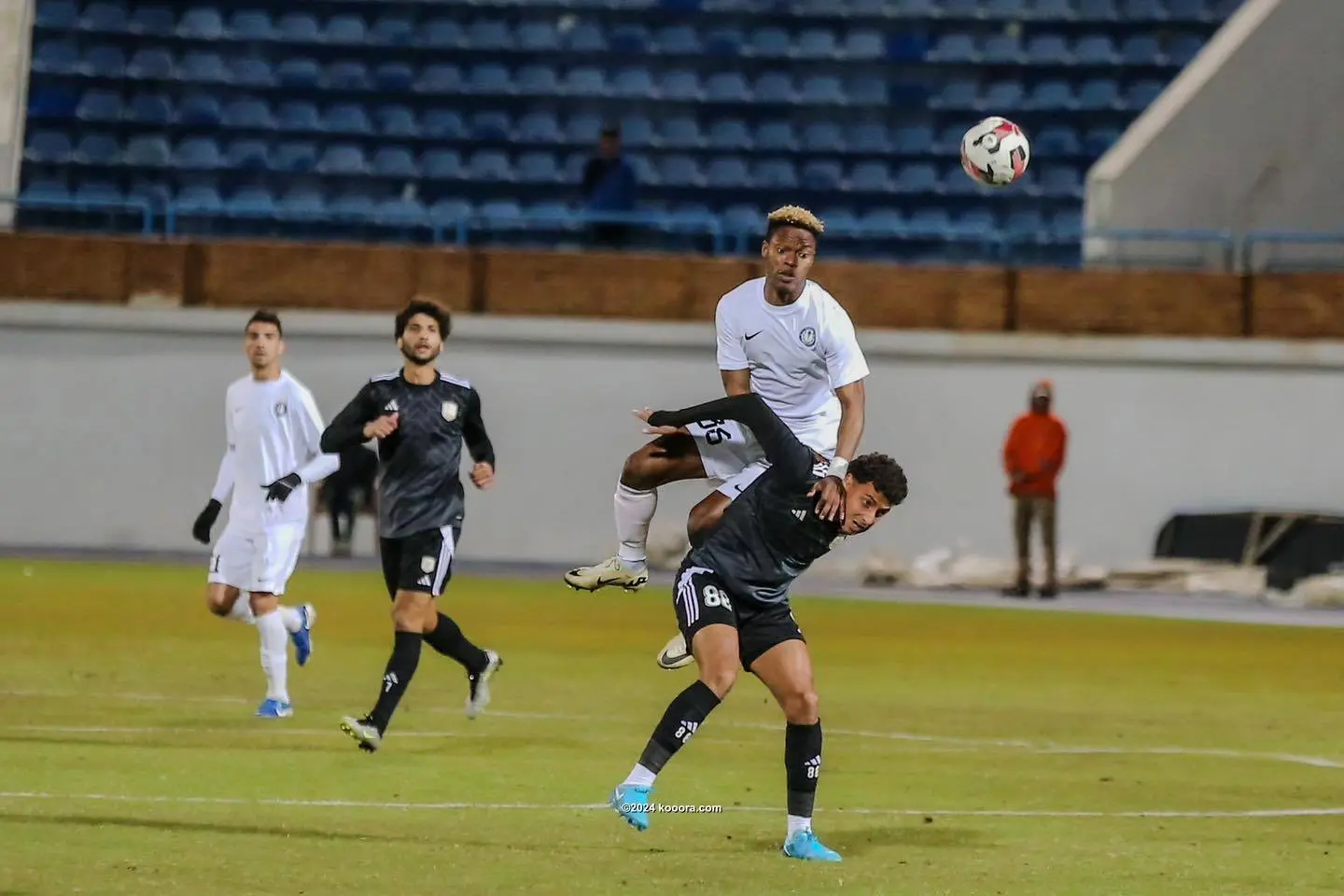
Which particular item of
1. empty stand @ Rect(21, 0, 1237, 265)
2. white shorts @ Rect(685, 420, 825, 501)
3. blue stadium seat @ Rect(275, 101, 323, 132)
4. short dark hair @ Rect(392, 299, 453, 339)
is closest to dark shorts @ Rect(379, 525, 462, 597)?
short dark hair @ Rect(392, 299, 453, 339)

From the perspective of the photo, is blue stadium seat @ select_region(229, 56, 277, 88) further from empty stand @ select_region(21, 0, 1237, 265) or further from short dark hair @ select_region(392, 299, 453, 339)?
short dark hair @ select_region(392, 299, 453, 339)

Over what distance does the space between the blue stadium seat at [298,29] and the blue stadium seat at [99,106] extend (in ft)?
6.97

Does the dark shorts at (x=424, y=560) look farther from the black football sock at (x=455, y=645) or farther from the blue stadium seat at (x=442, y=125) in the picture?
the blue stadium seat at (x=442, y=125)

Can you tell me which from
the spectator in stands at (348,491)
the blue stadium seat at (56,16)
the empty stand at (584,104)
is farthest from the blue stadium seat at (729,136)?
the blue stadium seat at (56,16)

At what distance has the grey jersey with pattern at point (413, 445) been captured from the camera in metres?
10.9

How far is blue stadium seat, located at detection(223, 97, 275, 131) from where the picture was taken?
91.7 feet

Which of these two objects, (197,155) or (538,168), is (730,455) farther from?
(197,155)

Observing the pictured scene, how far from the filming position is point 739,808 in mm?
9406

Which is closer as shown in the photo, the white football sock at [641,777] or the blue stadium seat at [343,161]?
the white football sock at [641,777]

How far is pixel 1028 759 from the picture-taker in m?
11.5

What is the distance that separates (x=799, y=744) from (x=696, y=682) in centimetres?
40

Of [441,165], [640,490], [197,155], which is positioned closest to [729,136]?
[441,165]

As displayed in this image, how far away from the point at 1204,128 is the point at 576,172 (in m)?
7.20

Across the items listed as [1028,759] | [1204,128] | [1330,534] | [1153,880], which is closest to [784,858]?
[1153,880]
